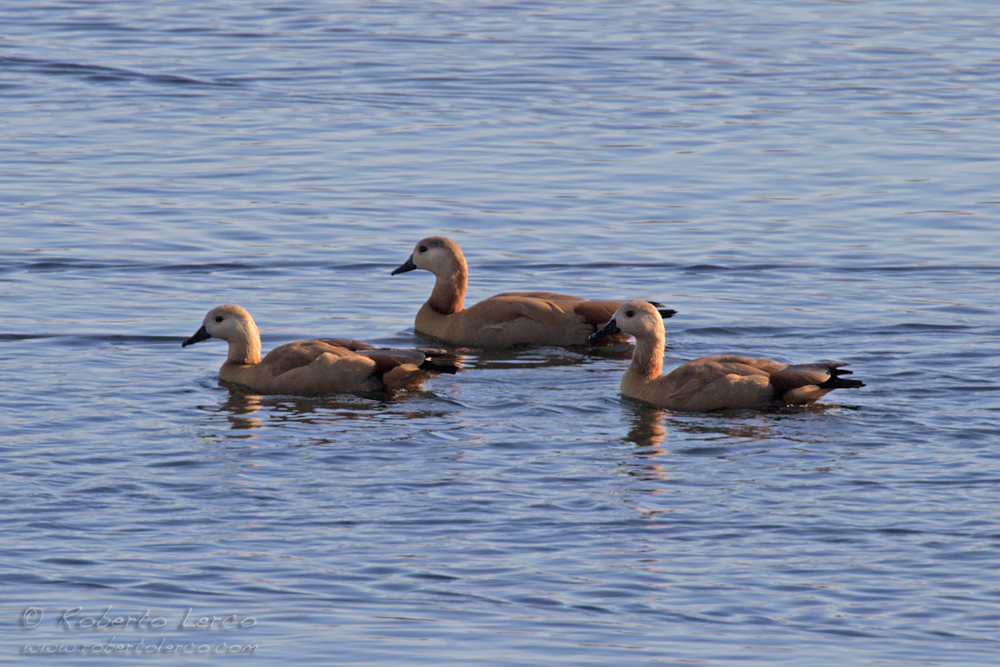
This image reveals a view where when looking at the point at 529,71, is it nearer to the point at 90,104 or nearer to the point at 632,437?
the point at 90,104

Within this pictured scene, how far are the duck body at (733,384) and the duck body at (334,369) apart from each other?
152 centimetres

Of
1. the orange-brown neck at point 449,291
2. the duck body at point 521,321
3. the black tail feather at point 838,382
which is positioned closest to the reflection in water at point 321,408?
the duck body at point 521,321

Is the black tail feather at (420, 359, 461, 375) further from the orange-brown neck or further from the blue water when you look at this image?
the orange-brown neck

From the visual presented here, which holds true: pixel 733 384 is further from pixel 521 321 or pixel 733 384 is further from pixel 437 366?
pixel 521 321

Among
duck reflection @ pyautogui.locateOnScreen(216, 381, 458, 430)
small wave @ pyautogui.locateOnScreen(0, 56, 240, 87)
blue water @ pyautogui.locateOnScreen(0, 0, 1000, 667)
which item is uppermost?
small wave @ pyautogui.locateOnScreen(0, 56, 240, 87)

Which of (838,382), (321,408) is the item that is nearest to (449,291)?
(321,408)

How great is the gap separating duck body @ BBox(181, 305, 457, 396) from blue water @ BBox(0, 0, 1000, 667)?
21cm

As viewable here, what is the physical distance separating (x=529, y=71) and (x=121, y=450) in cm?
1761

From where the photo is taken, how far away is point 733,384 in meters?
12.0

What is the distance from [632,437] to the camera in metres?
11.5

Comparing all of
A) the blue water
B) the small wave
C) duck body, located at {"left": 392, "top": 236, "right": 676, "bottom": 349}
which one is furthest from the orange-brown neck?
the small wave

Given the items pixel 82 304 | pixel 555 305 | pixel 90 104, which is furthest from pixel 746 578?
pixel 90 104

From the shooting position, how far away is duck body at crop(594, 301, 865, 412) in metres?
11.9

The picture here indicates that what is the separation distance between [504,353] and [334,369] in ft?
7.76
